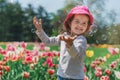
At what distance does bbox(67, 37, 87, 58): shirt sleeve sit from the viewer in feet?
7.89

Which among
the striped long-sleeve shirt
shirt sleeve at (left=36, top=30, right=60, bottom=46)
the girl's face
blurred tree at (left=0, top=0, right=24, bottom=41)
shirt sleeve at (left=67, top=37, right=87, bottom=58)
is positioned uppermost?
the girl's face

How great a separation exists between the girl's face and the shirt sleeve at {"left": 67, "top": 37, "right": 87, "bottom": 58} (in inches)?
2.3

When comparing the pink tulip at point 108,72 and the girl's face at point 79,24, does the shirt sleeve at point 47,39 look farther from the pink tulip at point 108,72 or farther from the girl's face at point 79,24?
the pink tulip at point 108,72

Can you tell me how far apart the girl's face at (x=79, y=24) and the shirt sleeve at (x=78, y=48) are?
0.06m

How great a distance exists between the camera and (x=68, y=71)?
8.59 feet

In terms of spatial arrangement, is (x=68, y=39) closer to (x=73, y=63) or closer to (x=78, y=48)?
(x=78, y=48)

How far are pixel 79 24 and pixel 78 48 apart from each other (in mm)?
165

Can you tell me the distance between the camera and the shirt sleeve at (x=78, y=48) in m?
2.41

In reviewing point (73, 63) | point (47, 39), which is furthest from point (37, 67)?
point (73, 63)

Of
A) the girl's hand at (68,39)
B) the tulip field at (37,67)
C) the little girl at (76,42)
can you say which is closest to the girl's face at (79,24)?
the little girl at (76,42)

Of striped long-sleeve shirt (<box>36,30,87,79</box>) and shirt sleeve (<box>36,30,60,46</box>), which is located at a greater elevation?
shirt sleeve (<box>36,30,60,46</box>)

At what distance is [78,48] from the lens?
2.49 m

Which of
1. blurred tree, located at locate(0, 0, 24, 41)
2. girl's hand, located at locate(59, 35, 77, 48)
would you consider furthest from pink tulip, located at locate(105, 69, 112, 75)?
blurred tree, located at locate(0, 0, 24, 41)

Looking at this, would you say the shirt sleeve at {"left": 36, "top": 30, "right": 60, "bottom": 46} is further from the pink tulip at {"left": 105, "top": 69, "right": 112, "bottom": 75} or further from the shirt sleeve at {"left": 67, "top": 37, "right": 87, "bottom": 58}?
the pink tulip at {"left": 105, "top": 69, "right": 112, "bottom": 75}
